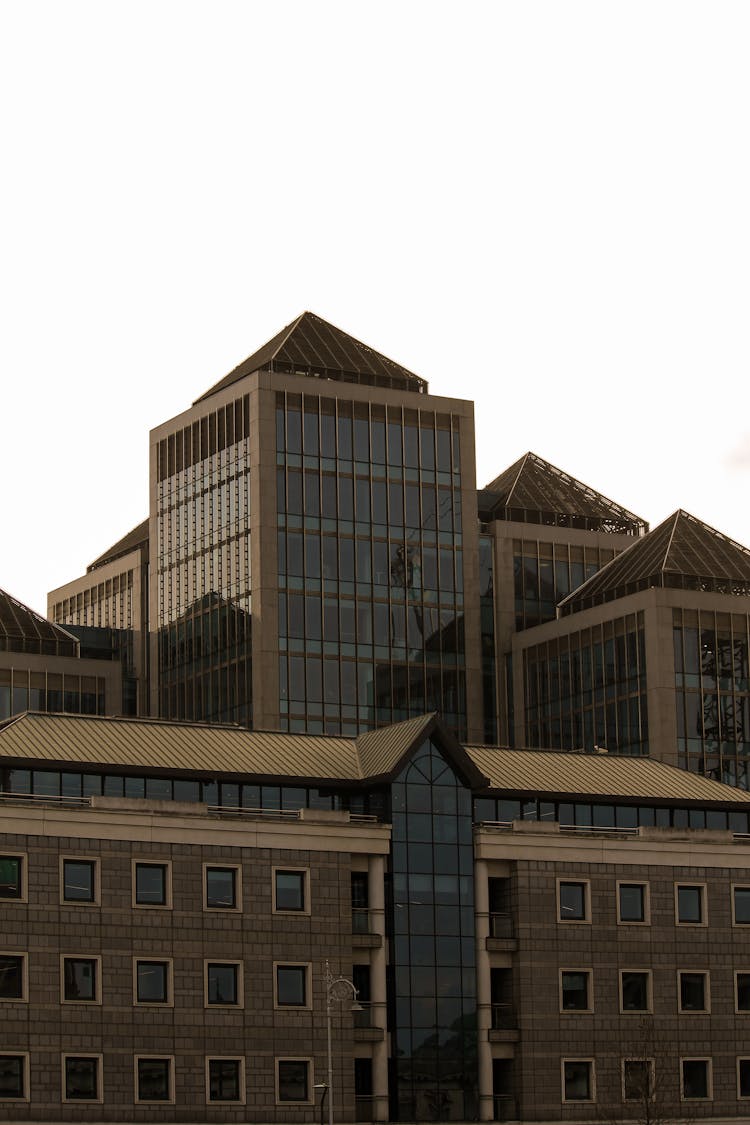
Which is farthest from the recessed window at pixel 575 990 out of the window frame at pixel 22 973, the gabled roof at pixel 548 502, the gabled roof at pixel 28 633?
the gabled roof at pixel 28 633

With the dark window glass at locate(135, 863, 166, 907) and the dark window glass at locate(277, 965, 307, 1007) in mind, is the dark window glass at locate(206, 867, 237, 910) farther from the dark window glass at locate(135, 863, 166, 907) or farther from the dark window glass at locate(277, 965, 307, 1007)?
the dark window glass at locate(277, 965, 307, 1007)

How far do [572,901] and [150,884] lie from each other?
2458 centimetres

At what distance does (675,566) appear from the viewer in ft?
560

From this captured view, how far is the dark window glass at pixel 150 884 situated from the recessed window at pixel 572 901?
23020 mm

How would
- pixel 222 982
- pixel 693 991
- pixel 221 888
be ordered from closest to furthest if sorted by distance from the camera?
1. pixel 222 982
2. pixel 221 888
3. pixel 693 991

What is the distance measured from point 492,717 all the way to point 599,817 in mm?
52655

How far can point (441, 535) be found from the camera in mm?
180750

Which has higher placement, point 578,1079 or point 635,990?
point 635,990

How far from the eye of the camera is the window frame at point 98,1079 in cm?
10994

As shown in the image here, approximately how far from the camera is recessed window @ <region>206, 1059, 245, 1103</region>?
11406cm

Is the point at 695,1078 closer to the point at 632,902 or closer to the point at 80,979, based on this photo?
the point at 632,902

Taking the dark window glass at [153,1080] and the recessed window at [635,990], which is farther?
the recessed window at [635,990]

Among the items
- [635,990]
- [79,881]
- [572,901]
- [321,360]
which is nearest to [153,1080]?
[79,881]

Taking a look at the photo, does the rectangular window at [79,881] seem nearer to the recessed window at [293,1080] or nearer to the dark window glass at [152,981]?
the dark window glass at [152,981]
